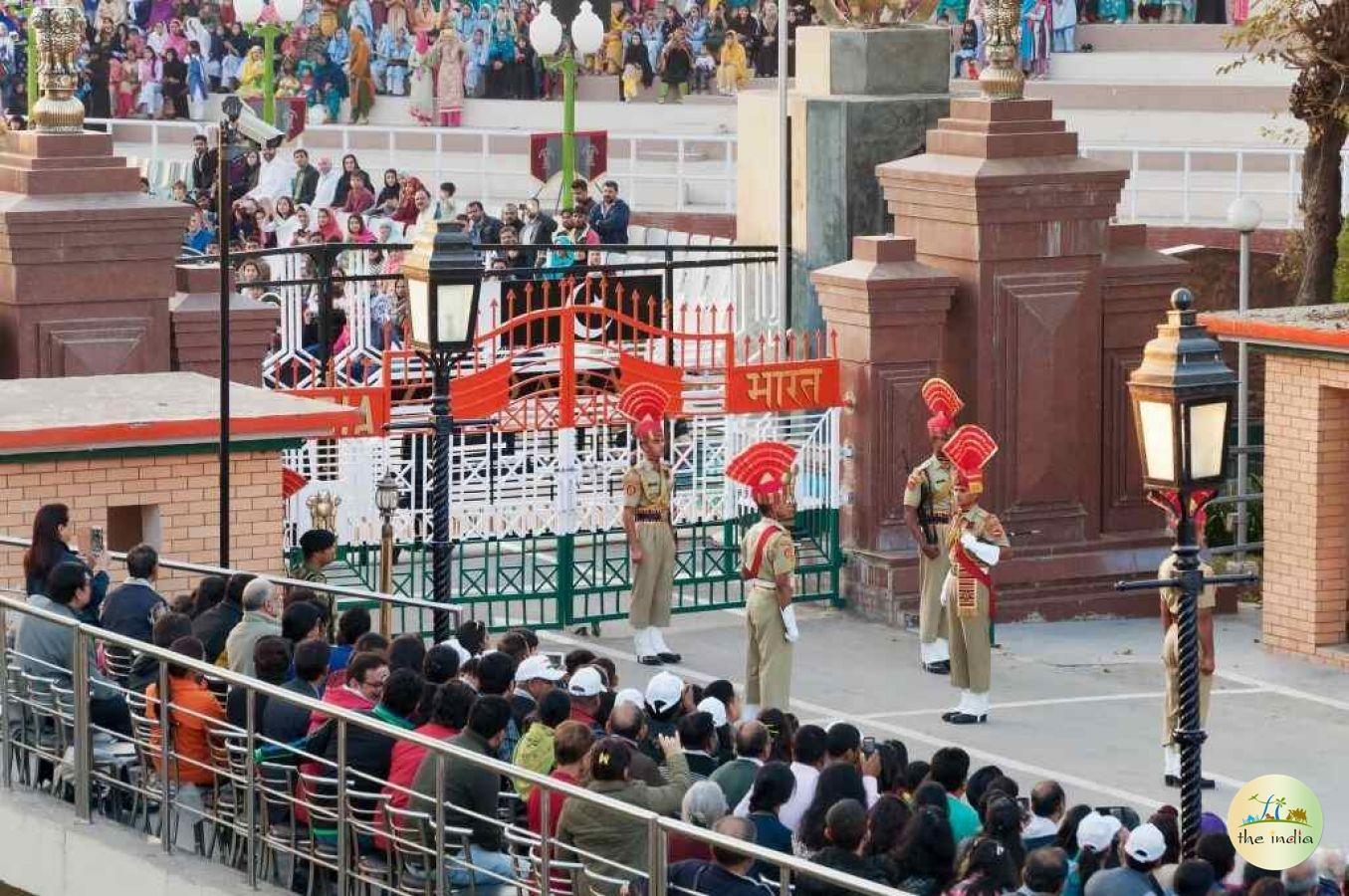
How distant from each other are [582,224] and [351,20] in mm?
17367

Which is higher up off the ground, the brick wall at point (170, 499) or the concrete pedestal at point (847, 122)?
the concrete pedestal at point (847, 122)

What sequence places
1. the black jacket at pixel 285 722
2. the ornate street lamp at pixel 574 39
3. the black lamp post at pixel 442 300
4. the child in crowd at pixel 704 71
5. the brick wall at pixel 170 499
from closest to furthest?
the black jacket at pixel 285 722 → the black lamp post at pixel 442 300 → the brick wall at pixel 170 499 → the ornate street lamp at pixel 574 39 → the child in crowd at pixel 704 71

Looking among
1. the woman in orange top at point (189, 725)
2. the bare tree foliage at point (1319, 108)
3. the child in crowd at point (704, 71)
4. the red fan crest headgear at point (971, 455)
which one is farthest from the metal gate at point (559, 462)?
the child in crowd at point (704, 71)

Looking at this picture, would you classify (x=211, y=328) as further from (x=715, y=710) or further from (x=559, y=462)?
(x=715, y=710)

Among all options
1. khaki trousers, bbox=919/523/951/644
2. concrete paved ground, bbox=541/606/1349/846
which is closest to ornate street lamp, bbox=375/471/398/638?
concrete paved ground, bbox=541/606/1349/846

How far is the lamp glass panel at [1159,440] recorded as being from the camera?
11.8 meters

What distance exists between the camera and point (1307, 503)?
19906mm

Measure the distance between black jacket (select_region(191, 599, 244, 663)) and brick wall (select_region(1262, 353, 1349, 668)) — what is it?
319 inches

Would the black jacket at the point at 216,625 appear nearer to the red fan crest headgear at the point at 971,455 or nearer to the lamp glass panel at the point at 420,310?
the lamp glass panel at the point at 420,310

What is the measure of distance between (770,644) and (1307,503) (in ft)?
13.4

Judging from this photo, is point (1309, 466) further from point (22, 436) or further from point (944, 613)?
point (22, 436)

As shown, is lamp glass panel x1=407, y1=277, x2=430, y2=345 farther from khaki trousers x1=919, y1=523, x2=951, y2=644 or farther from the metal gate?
khaki trousers x1=919, y1=523, x2=951, y2=644

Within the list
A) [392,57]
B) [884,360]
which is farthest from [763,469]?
[392,57]

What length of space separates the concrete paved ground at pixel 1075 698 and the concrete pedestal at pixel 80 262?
11.0 feet
